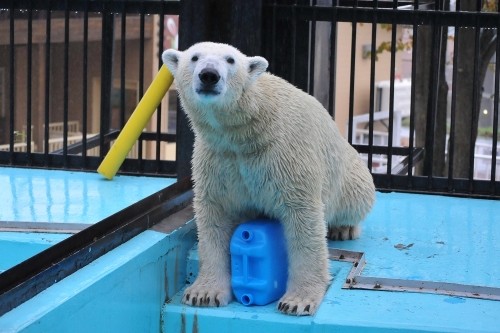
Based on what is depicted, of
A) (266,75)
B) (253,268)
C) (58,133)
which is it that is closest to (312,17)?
(266,75)

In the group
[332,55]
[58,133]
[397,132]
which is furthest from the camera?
[397,132]

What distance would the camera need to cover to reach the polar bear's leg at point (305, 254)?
3277 millimetres

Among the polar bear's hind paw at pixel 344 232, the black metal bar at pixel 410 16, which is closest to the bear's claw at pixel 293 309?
the polar bear's hind paw at pixel 344 232

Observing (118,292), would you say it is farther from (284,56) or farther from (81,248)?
(284,56)

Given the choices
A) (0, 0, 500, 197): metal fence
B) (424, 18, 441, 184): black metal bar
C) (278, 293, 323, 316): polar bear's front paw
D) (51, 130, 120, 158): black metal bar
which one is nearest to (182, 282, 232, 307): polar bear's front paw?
(278, 293, 323, 316): polar bear's front paw

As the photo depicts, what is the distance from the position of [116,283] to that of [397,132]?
11.9 meters

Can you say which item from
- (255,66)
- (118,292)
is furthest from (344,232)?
(118,292)

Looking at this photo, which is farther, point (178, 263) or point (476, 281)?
point (178, 263)

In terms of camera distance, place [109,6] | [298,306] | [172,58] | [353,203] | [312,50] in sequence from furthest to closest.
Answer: [109,6] → [312,50] → [353,203] → [172,58] → [298,306]

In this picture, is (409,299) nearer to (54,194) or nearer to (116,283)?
(116,283)

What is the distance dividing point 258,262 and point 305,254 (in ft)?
0.60

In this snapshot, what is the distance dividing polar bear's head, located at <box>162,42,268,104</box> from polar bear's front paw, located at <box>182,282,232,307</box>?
28.0 inches

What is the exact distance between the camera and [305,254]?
3.30 meters

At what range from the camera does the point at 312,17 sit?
4.75 metres
